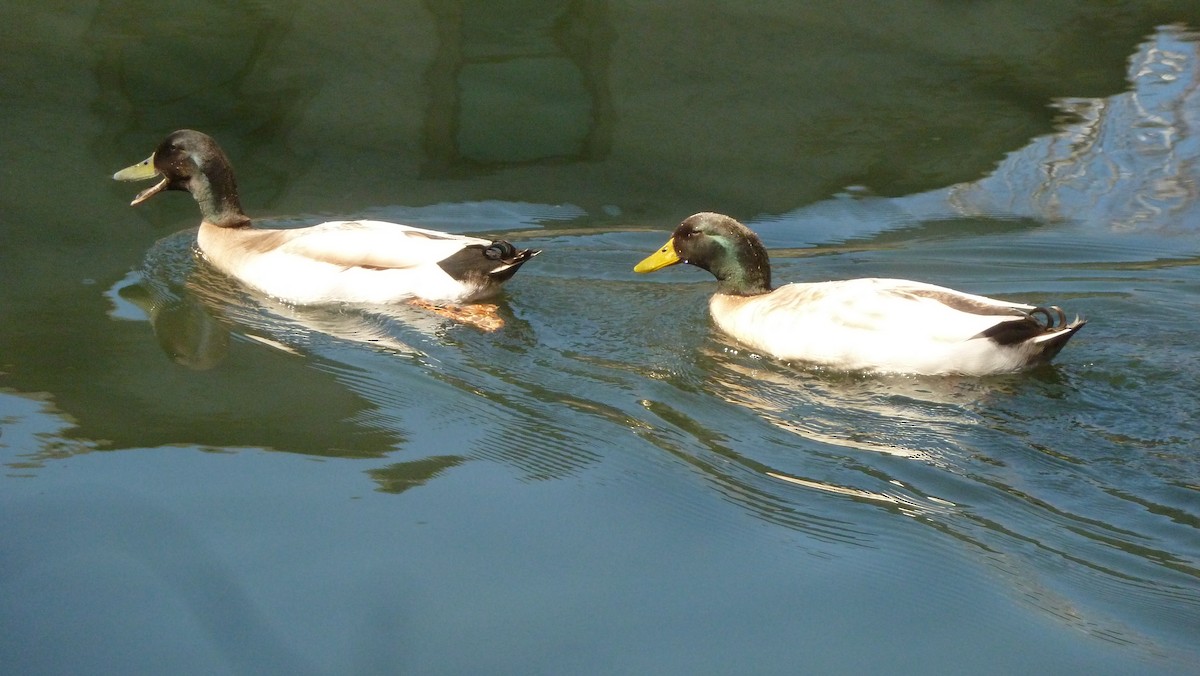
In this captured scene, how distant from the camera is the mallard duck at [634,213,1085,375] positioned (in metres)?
6.16

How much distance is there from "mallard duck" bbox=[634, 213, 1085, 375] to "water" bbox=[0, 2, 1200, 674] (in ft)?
0.40

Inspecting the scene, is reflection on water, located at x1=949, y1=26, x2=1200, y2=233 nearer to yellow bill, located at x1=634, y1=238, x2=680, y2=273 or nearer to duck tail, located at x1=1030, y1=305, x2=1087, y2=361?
yellow bill, located at x1=634, y1=238, x2=680, y2=273

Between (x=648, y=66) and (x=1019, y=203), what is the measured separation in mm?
2771

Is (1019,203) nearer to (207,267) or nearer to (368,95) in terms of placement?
(368,95)

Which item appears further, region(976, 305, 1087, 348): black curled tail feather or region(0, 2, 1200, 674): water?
region(976, 305, 1087, 348): black curled tail feather

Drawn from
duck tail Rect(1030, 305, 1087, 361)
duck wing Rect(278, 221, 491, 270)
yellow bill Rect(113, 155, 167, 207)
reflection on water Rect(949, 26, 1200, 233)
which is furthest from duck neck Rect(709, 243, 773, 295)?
yellow bill Rect(113, 155, 167, 207)

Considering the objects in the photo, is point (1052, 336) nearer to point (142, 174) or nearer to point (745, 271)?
point (745, 271)

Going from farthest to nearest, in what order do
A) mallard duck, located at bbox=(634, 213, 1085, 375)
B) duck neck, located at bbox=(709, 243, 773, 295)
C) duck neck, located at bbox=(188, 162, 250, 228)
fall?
duck neck, located at bbox=(188, 162, 250, 228), duck neck, located at bbox=(709, 243, 773, 295), mallard duck, located at bbox=(634, 213, 1085, 375)

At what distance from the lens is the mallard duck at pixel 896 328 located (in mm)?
6156

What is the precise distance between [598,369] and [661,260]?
4.06 ft

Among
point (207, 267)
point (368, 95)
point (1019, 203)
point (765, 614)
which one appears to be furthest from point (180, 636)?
point (1019, 203)

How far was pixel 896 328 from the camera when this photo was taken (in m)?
6.30

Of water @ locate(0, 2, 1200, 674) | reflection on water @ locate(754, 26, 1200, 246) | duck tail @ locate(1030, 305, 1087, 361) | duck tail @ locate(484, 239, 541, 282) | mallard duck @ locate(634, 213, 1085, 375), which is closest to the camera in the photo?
water @ locate(0, 2, 1200, 674)

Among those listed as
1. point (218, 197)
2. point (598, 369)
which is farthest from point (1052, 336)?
point (218, 197)
